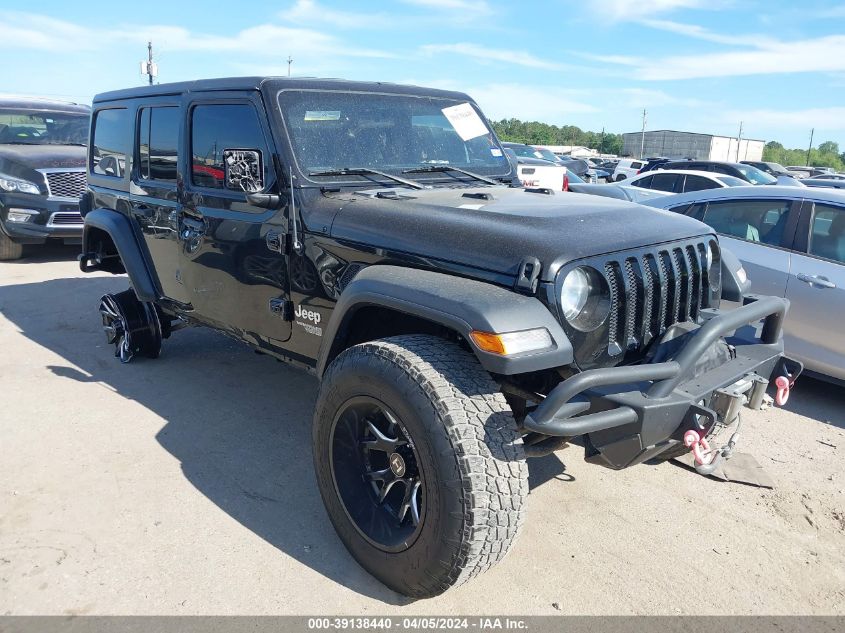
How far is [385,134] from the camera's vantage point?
3.81m

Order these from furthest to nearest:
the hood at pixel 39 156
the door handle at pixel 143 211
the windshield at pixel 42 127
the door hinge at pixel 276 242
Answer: the windshield at pixel 42 127, the hood at pixel 39 156, the door handle at pixel 143 211, the door hinge at pixel 276 242

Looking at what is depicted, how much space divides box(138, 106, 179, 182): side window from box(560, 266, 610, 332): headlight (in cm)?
284

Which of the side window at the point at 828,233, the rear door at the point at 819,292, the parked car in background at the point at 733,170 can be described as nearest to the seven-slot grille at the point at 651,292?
the rear door at the point at 819,292

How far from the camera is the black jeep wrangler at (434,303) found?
241cm

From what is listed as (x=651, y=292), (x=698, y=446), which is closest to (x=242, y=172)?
(x=651, y=292)

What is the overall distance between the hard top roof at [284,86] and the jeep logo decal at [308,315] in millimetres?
1189

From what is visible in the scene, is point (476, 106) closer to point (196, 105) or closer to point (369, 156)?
point (369, 156)

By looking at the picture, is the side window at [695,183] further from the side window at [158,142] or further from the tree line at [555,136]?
the tree line at [555,136]

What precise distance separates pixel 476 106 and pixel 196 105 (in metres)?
1.81

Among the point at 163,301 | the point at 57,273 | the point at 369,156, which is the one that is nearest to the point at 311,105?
the point at 369,156

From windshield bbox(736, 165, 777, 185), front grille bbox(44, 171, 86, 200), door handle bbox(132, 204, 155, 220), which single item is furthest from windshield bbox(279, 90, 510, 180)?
windshield bbox(736, 165, 777, 185)

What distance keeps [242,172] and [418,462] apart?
1816mm

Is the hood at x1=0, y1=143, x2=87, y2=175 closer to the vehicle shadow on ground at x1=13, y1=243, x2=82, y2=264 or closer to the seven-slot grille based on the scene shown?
the vehicle shadow on ground at x1=13, y1=243, x2=82, y2=264

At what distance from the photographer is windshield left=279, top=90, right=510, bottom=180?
354 centimetres
